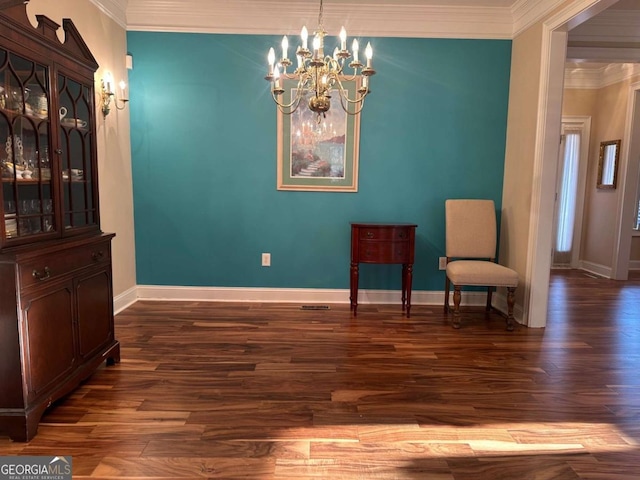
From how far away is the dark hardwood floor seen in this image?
5.91 feet

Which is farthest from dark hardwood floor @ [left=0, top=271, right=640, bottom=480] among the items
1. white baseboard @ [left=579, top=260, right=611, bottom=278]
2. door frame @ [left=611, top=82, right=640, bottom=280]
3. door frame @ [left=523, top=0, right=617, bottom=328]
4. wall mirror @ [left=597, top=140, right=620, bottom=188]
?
wall mirror @ [left=597, top=140, right=620, bottom=188]

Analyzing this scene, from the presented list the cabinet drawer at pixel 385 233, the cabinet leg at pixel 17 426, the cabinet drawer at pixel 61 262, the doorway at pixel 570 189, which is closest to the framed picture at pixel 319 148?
the cabinet drawer at pixel 385 233

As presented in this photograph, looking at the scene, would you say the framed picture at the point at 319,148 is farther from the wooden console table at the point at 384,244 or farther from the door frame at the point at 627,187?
the door frame at the point at 627,187

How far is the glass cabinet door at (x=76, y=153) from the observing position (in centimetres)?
232

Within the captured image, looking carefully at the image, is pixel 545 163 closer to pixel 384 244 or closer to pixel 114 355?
pixel 384 244

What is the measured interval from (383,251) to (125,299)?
2411 mm

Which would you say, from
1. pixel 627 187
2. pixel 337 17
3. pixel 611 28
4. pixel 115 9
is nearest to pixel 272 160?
pixel 337 17

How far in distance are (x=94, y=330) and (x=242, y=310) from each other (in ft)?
5.03

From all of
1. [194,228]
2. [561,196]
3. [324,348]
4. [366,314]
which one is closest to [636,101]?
[561,196]

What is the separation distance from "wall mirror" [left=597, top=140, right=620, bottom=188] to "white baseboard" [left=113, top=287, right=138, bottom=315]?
19.6 feet

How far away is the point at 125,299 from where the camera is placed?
3.88 meters

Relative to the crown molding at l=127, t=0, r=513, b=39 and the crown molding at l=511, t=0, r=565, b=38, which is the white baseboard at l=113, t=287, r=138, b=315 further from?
the crown molding at l=511, t=0, r=565, b=38

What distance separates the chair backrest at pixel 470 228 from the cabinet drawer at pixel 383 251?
1.45 feet

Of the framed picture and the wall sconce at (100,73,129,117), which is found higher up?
the wall sconce at (100,73,129,117)
